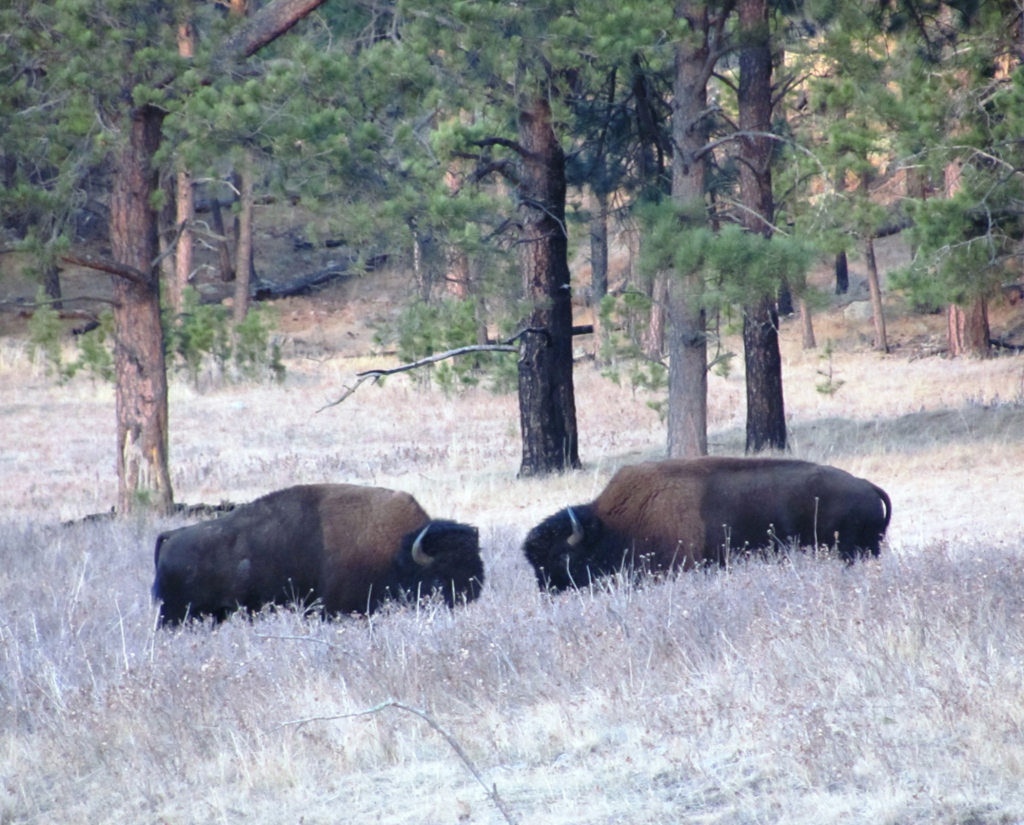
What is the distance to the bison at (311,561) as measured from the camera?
7.94m

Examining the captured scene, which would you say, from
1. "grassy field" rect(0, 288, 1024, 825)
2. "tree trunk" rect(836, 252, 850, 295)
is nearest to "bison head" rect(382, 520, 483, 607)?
"grassy field" rect(0, 288, 1024, 825)

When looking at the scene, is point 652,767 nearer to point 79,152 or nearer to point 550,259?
point 79,152

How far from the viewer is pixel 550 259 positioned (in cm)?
1534

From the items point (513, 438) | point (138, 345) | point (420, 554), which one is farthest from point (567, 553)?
point (513, 438)

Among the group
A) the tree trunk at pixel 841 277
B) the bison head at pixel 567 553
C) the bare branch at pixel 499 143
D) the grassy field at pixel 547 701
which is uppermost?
the tree trunk at pixel 841 277

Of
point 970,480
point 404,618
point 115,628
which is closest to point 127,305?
point 115,628

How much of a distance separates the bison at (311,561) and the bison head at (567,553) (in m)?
0.50

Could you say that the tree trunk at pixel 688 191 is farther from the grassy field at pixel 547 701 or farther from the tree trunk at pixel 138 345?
the tree trunk at pixel 138 345

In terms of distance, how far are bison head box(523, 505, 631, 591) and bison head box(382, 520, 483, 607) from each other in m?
0.50

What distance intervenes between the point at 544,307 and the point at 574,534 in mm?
7235

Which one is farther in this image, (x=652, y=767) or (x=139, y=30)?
(x=139, y=30)

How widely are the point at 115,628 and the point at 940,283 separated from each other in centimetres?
1162

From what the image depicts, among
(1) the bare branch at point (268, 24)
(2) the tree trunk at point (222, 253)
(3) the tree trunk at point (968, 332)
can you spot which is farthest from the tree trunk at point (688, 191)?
(2) the tree trunk at point (222, 253)

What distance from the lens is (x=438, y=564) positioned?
795 centimetres
